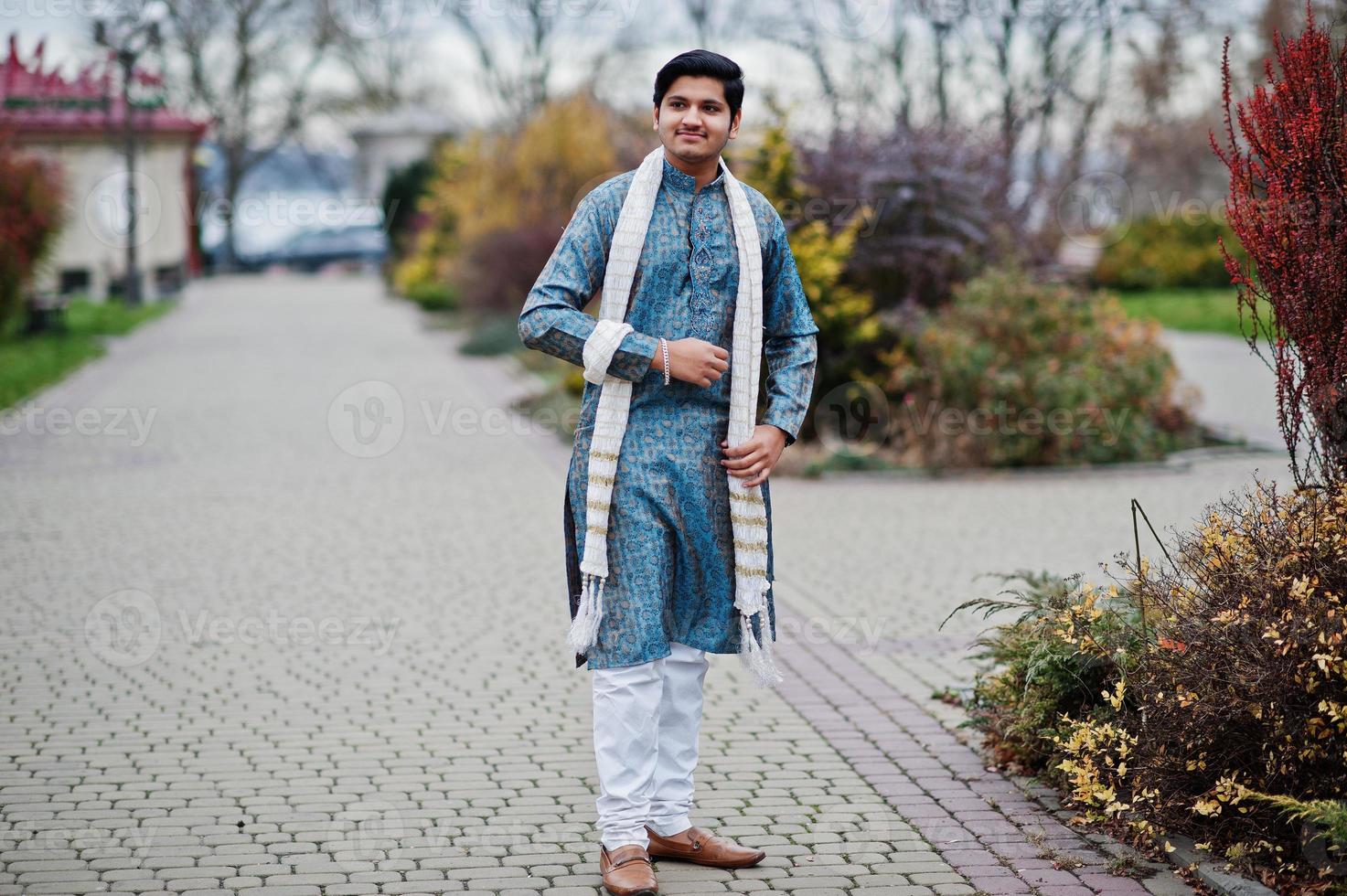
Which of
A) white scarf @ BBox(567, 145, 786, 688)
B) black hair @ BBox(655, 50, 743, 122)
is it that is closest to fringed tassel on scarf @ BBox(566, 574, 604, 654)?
white scarf @ BBox(567, 145, 786, 688)

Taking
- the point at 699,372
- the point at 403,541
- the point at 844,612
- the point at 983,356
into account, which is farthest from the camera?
the point at 983,356

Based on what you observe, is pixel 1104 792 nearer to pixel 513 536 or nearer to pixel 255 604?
pixel 255 604

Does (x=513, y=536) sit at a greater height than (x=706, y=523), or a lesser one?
lesser

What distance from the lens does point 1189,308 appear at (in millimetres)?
25594

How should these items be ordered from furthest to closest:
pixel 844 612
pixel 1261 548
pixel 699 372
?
pixel 844 612 < pixel 1261 548 < pixel 699 372

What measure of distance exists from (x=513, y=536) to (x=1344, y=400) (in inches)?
227

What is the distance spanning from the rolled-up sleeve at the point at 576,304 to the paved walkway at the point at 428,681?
1.38 meters

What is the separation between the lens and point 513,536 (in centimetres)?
897

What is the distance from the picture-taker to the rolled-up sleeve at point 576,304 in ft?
11.6

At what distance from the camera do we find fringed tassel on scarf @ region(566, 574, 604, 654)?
3.62 meters

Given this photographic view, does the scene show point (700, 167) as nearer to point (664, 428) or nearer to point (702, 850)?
point (664, 428)

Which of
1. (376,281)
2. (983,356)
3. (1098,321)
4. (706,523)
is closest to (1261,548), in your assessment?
(706,523)

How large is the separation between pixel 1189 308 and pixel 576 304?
940 inches

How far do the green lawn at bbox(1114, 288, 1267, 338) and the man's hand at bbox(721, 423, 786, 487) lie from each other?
59.9 feet
